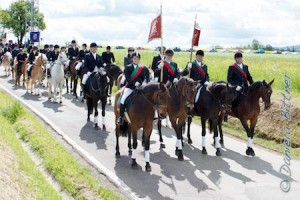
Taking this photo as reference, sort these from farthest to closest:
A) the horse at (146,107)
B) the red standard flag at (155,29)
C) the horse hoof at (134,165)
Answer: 1. the red standard flag at (155,29)
2. the horse hoof at (134,165)
3. the horse at (146,107)

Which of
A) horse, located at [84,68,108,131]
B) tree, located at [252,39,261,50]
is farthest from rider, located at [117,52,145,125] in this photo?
tree, located at [252,39,261,50]

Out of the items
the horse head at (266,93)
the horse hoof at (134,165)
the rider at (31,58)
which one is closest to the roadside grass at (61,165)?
the horse hoof at (134,165)

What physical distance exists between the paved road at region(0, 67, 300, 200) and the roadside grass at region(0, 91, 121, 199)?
0.66m

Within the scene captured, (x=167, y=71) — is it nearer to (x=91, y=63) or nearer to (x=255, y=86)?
(x=255, y=86)

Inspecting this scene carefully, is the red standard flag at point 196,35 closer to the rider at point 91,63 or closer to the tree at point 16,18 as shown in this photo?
the rider at point 91,63

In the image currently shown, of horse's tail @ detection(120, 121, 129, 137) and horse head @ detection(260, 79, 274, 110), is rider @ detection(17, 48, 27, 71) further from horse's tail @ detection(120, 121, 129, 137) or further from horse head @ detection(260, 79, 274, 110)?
horse head @ detection(260, 79, 274, 110)

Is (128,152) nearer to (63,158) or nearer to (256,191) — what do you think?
(63,158)

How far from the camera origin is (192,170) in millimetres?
10836

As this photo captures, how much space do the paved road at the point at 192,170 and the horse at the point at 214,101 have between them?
0.79 meters

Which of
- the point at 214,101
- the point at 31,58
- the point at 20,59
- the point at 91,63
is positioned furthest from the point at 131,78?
the point at 20,59

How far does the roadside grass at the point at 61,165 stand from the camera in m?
8.96

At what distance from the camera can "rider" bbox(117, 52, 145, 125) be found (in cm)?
1141

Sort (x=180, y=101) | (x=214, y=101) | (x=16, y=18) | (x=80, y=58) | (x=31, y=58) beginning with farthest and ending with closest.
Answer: (x=16, y=18) → (x=31, y=58) → (x=80, y=58) → (x=214, y=101) → (x=180, y=101)

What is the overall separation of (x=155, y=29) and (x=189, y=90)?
6.16ft
